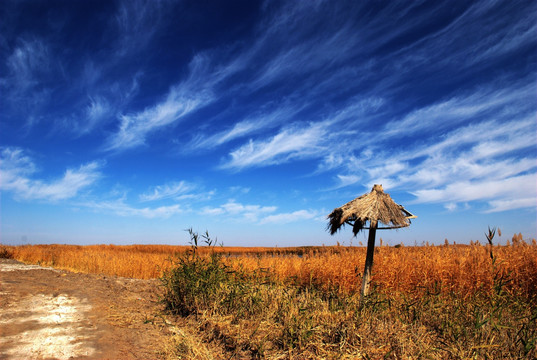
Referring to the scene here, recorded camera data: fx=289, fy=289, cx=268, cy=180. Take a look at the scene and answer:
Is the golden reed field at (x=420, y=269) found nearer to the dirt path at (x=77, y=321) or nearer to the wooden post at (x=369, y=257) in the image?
the wooden post at (x=369, y=257)

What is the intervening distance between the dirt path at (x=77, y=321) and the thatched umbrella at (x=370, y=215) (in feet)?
13.1

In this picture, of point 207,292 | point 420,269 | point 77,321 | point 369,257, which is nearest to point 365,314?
point 369,257

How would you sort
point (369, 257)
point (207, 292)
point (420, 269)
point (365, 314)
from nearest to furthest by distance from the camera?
point (365, 314) < point (207, 292) < point (369, 257) < point (420, 269)

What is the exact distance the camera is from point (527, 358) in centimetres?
365

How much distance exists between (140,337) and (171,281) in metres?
1.62

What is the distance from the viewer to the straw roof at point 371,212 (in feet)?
19.0

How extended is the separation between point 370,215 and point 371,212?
0.08 m

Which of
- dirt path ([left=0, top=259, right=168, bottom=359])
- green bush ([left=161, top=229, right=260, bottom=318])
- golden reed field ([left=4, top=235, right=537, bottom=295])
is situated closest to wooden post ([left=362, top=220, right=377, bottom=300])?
golden reed field ([left=4, top=235, right=537, bottom=295])

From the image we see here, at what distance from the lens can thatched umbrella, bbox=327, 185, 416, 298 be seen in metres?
5.81

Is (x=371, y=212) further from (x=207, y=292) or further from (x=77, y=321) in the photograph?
(x=77, y=321)

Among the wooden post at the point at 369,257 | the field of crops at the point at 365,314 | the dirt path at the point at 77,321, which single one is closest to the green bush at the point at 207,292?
the field of crops at the point at 365,314

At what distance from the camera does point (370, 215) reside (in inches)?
227

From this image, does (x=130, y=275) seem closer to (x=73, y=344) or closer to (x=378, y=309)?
(x=73, y=344)

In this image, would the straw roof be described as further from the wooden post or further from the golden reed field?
the golden reed field
